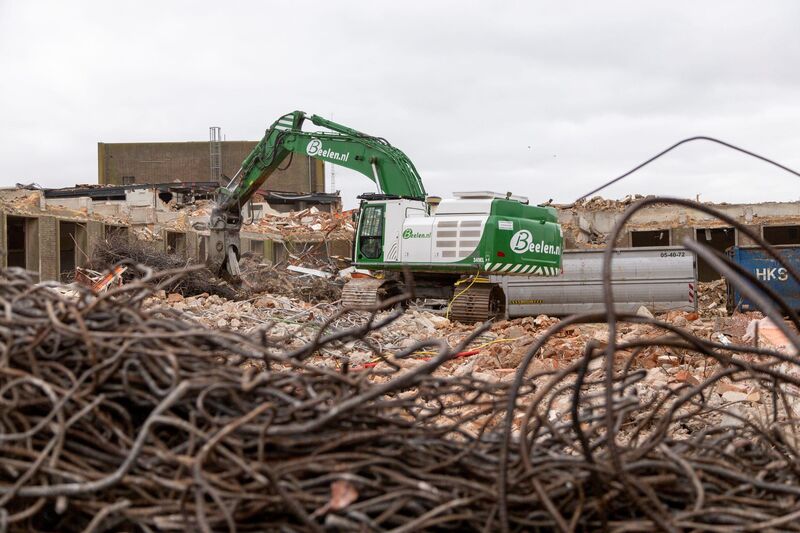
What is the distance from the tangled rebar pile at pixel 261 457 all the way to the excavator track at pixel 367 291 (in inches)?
505

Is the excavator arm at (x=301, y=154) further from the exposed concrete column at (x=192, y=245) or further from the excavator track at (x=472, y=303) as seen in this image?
the exposed concrete column at (x=192, y=245)

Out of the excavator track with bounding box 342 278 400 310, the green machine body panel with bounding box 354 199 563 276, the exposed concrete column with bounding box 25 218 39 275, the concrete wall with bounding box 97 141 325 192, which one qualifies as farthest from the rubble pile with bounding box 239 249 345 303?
the concrete wall with bounding box 97 141 325 192

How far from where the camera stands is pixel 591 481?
1985 millimetres

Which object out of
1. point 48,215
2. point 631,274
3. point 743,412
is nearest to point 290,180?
point 48,215

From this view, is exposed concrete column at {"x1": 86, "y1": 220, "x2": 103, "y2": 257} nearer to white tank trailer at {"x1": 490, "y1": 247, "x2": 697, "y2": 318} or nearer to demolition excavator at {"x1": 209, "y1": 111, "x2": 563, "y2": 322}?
demolition excavator at {"x1": 209, "y1": 111, "x2": 563, "y2": 322}

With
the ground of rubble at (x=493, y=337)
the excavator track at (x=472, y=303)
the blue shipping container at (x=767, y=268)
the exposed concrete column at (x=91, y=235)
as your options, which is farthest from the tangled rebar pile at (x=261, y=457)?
the exposed concrete column at (x=91, y=235)

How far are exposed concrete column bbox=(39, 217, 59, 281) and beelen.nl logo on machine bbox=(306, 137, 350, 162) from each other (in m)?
7.32

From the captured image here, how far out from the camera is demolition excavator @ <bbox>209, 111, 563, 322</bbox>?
14281 mm

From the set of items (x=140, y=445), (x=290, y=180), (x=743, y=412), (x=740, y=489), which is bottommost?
(x=743, y=412)

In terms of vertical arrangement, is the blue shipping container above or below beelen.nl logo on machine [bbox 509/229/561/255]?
below

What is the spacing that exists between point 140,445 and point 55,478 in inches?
8.3

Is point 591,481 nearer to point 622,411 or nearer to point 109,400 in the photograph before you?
point 622,411

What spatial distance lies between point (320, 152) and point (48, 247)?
7.73 m

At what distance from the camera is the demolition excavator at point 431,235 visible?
562 inches
